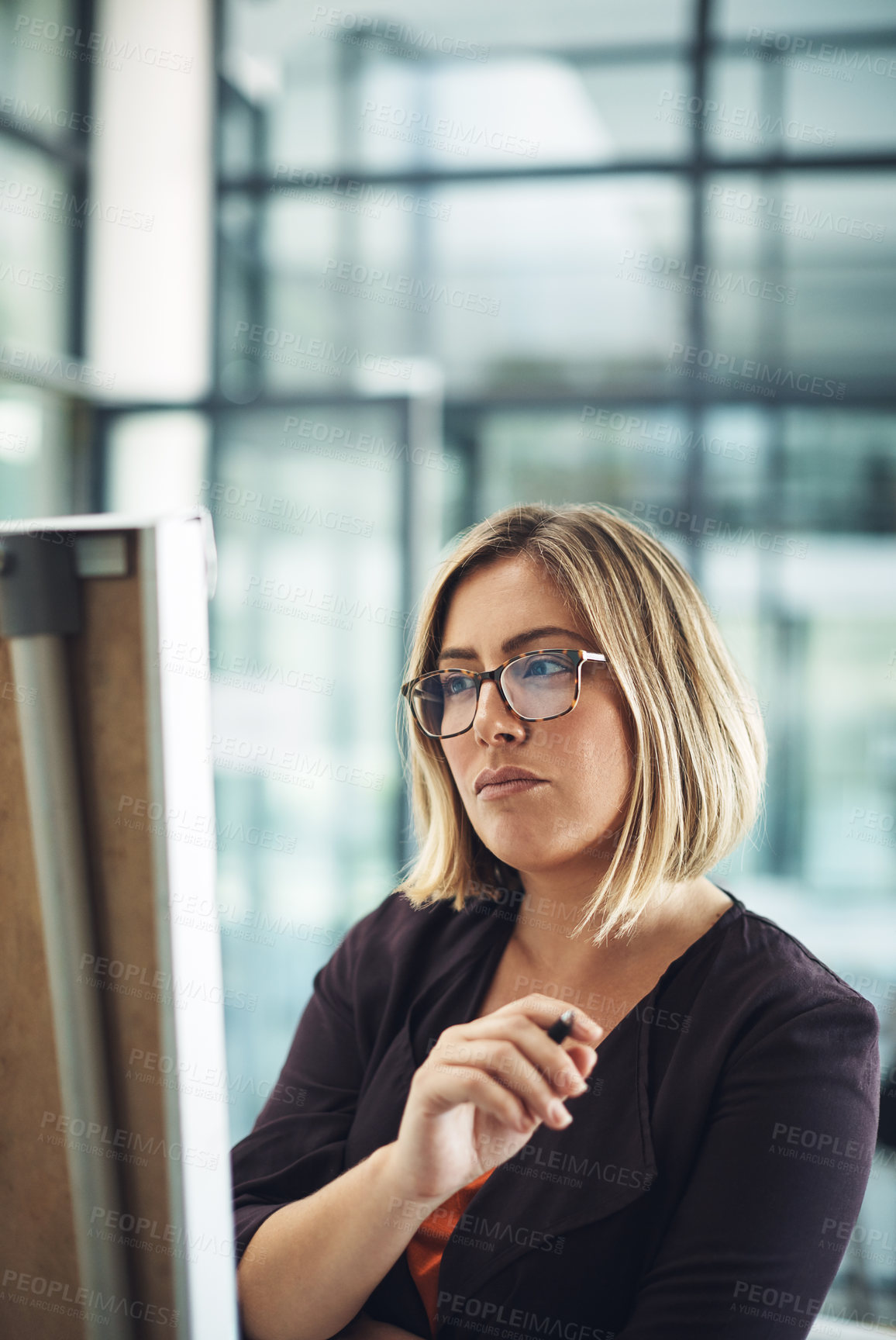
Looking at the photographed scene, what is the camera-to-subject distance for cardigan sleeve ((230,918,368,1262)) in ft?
3.75

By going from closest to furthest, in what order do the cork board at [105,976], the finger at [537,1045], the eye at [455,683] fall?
the cork board at [105,976]
the finger at [537,1045]
the eye at [455,683]

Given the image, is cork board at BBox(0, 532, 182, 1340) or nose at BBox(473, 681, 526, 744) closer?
cork board at BBox(0, 532, 182, 1340)

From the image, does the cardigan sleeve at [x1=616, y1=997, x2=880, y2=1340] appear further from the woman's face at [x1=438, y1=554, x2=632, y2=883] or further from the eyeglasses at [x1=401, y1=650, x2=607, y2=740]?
the eyeglasses at [x1=401, y1=650, x2=607, y2=740]

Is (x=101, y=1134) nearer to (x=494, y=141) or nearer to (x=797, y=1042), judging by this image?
(x=797, y=1042)

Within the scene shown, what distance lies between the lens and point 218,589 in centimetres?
421

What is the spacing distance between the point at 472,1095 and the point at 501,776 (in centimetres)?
39

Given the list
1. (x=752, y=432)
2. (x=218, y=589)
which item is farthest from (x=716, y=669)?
(x=218, y=589)

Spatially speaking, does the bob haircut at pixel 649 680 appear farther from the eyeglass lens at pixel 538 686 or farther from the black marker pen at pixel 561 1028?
the black marker pen at pixel 561 1028

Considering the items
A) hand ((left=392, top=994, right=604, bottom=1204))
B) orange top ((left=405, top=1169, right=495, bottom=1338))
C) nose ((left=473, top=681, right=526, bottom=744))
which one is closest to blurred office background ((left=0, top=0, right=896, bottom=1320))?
nose ((left=473, top=681, right=526, bottom=744))

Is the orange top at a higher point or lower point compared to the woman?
lower

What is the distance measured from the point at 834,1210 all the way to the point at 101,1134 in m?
0.67

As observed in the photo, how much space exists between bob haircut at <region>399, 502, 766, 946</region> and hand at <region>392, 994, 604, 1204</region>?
344 millimetres

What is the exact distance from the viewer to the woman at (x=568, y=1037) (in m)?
0.89

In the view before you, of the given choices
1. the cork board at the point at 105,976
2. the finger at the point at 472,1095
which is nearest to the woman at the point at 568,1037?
the finger at the point at 472,1095
